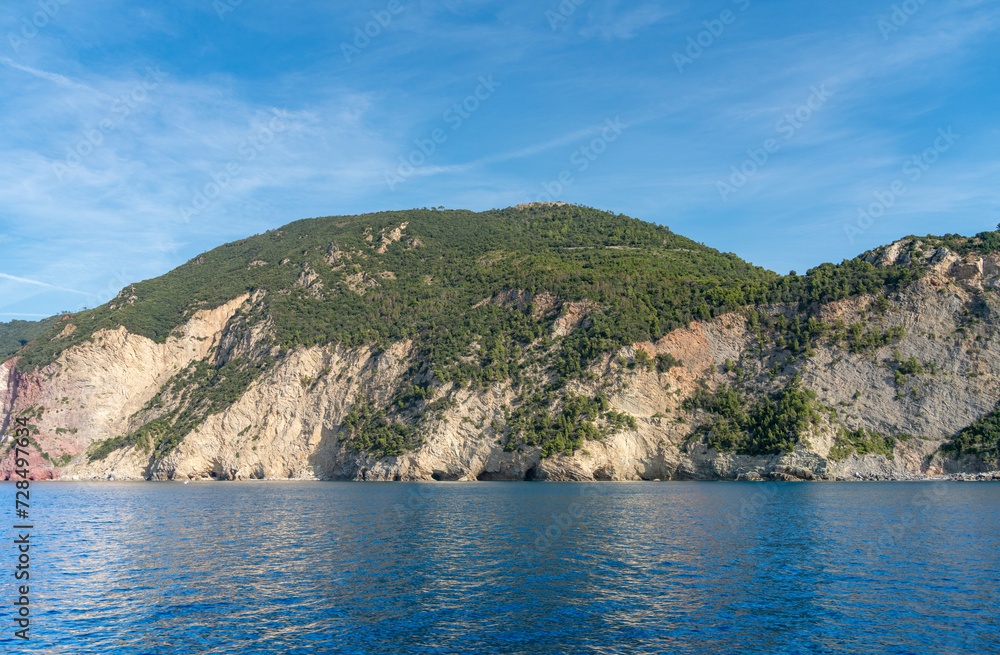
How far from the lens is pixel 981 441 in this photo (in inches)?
3169

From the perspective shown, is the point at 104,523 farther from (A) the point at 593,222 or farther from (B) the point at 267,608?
(A) the point at 593,222

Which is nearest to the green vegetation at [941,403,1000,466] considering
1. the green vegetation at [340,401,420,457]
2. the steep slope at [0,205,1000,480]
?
the steep slope at [0,205,1000,480]

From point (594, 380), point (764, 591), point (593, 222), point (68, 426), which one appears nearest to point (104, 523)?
point (764, 591)

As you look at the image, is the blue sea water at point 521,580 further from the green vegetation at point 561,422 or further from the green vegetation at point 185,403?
the green vegetation at point 185,403

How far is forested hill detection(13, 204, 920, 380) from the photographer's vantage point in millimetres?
103750

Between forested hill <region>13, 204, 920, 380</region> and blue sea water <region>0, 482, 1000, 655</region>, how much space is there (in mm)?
54553

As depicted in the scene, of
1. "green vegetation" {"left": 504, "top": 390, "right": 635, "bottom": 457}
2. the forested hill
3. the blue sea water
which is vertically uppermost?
the forested hill

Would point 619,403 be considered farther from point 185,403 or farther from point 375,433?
point 185,403

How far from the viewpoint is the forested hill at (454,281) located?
103750 millimetres

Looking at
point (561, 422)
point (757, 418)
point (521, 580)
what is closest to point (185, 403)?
point (561, 422)

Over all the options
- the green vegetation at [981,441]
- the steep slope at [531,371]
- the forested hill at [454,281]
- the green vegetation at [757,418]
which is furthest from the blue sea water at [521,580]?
the forested hill at [454,281]

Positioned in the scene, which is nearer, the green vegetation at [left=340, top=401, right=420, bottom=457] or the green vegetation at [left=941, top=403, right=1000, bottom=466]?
the green vegetation at [left=941, top=403, right=1000, bottom=466]

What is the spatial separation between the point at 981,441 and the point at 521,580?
3088 inches

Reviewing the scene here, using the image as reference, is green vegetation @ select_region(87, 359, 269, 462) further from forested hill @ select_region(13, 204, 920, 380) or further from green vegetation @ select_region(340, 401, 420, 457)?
green vegetation @ select_region(340, 401, 420, 457)
